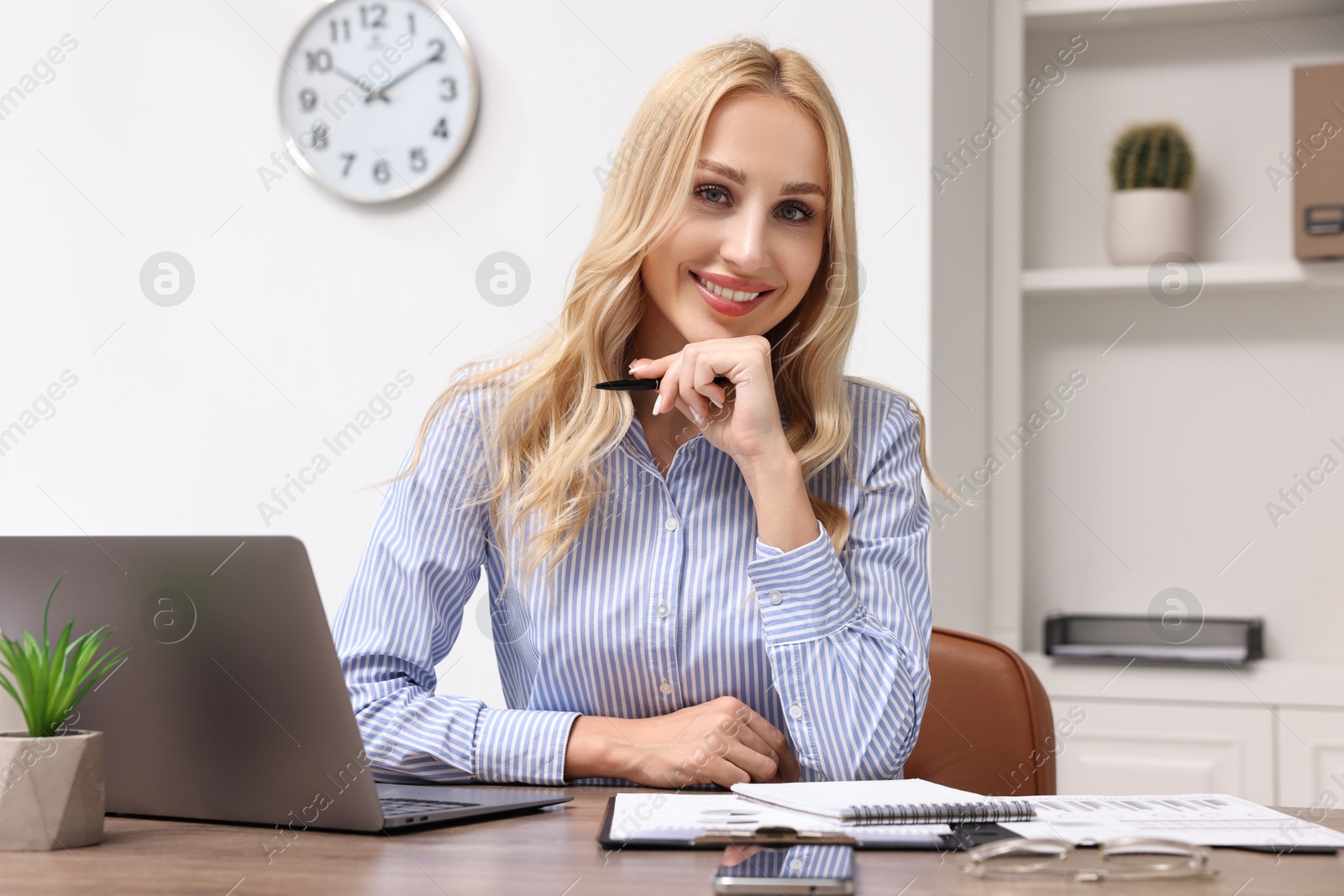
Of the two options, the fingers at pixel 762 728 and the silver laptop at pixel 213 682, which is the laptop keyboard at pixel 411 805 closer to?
the silver laptop at pixel 213 682

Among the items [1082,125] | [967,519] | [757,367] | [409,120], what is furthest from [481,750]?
[1082,125]

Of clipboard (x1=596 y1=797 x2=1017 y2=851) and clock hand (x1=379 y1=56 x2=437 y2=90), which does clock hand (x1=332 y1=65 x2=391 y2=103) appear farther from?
clipboard (x1=596 y1=797 x2=1017 y2=851)

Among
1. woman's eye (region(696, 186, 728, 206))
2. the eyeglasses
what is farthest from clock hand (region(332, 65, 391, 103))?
the eyeglasses

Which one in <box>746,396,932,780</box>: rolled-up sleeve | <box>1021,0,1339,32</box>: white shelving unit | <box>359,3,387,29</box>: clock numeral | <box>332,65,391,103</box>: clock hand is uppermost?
<box>1021,0,1339,32</box>: white shelving unit

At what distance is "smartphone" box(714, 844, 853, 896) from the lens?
63cm

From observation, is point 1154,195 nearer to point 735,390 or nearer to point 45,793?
point 735,390

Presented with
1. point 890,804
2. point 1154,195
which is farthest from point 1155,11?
point 890,804

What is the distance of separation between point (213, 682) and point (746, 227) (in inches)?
29.5

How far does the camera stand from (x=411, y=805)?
88 cm

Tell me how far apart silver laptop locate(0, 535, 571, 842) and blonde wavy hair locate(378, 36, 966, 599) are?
0.51m

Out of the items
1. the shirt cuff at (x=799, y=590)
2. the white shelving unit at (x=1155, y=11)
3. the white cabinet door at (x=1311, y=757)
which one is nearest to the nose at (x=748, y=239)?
the shirt cuff at (x=799, y=590)

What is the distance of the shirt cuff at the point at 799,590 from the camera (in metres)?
1.19

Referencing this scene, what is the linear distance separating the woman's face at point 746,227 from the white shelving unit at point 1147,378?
3.22 feet

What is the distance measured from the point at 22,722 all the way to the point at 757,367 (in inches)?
28.7
